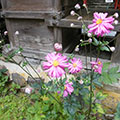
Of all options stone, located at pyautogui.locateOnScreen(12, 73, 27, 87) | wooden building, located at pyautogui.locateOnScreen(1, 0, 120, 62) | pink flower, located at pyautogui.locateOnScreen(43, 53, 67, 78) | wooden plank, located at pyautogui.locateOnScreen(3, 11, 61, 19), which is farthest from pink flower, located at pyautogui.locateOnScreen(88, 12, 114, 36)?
stone, located at pyautogui.locateOnScreen(12, 73, 27, 87)

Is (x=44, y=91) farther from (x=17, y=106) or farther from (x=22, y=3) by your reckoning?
(x=22, y=3)

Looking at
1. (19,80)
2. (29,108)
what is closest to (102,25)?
(29,108)

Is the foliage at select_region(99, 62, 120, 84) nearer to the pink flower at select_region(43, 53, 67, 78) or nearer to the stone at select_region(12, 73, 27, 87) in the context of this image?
the pink flower at select_region(43, 53, 67, 78)

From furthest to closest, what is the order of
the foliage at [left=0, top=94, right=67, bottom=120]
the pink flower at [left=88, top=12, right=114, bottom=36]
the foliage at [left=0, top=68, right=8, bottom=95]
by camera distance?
the foliage at [left=0, top=68, right=8, bottom=95]
the foliage at [left=0, top=94, right=67, bottom=120]
the pink flower at [left=88, top=12, right=114, bottom=36]

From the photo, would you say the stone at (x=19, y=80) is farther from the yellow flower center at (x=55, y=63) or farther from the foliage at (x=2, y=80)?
the yellow flower center at (x=55, y=63)

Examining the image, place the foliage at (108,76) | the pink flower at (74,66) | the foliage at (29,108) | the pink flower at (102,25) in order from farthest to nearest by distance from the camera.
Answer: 1. the foliage at (29,108)
2. the foliage at (108,76)
3. the pink flower at (74,66)
4. the pink flower at (102,25)

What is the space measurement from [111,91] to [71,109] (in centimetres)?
106

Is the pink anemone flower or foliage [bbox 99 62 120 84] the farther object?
foliage [bbox 99 62 120 84]

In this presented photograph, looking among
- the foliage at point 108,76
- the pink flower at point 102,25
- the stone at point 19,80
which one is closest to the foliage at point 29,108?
the stone at point 19,80

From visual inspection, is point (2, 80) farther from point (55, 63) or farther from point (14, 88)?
point (55, 63)

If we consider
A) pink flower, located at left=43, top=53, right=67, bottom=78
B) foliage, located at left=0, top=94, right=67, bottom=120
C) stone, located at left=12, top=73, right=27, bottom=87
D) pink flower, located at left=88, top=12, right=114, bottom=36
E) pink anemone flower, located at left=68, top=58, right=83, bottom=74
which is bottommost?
foliage, located at left=0, top=94, right=67, bottom=120

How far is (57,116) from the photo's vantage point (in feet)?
5.19

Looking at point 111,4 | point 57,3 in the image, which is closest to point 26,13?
point 57,3

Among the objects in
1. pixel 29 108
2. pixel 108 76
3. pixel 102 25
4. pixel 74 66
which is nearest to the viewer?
pixel 102 25
